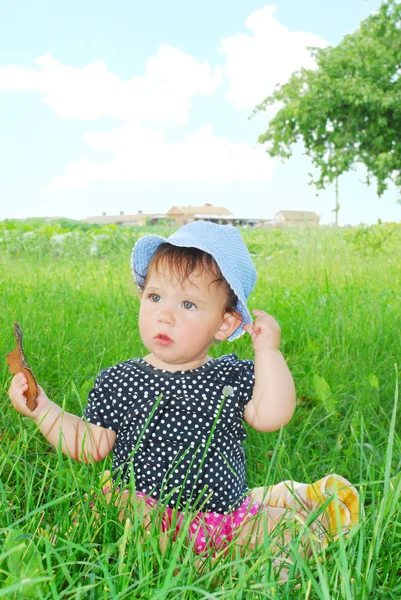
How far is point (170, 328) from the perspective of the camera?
216 cm

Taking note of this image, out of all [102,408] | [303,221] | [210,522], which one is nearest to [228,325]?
[102,408]

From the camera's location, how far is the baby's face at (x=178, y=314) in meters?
2.17

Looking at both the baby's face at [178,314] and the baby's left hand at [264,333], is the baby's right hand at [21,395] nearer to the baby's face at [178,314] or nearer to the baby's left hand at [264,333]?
the baby's face at [178,314]

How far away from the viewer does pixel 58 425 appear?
87.7 inches

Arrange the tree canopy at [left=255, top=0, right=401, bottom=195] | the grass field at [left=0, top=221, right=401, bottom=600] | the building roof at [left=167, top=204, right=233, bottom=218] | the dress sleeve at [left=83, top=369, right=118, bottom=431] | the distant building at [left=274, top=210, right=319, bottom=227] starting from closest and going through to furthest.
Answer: the grass field at [left=0, top=221, right=401, bottom=600]
the dress sleeve at [left=83, top=369, right=118, bottom=431]
the distant building at [left=274, top=210, right=319, bottom=227]
the tree canopy at [left=255, top=0, right=401, bottom=195]
the building roof at [left=167, top=204, right=233, bottom=218]

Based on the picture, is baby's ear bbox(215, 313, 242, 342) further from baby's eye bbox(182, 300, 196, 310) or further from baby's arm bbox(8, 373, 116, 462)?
baby's arm bbox(8, 373, 116, 462)

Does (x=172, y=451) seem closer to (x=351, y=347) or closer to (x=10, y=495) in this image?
(x=10, y=495)

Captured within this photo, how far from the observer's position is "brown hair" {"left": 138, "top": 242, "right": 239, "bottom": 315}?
221 cm

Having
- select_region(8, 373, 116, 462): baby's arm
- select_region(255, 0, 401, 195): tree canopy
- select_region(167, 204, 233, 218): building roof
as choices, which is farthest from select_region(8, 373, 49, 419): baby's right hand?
select_region(167, 204, 233, 218): building roof

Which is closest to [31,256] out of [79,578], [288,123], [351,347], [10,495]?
[351,347]

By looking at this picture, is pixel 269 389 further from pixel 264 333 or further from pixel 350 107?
pixel 350 107

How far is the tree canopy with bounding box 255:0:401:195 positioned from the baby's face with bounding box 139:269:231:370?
23761 mm

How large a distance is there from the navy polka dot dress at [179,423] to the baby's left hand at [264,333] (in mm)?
108

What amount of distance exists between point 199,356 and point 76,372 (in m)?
1.20
